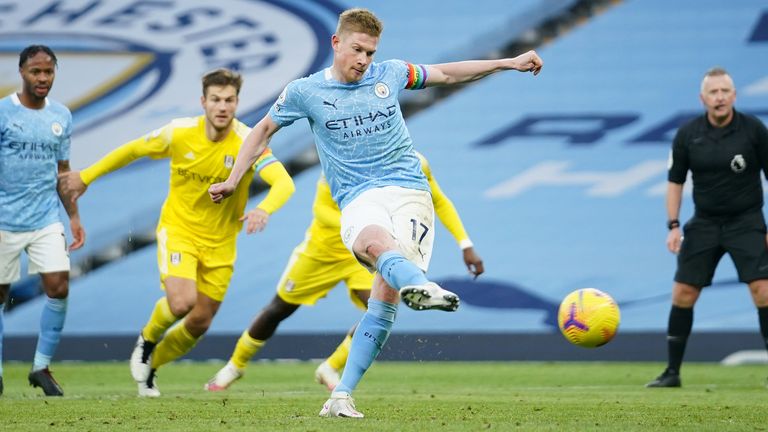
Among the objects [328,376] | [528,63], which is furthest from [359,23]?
[328,376]

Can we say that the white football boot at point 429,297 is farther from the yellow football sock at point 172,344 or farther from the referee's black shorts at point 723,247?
the referee's black shorts at point 723,247

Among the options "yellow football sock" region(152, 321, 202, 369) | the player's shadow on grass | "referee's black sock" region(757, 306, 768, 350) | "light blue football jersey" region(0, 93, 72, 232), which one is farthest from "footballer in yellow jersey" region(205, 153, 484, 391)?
the player's shadow on grass

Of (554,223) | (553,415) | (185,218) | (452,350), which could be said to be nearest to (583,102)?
(554,223)

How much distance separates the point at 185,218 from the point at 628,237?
8371 millimetres

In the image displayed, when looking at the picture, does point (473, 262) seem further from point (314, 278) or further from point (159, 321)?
point (159, 321)

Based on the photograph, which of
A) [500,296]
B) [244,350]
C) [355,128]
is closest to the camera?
[355,128]

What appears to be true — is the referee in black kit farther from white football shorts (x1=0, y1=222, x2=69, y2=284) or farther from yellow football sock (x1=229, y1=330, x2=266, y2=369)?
white football shorts (x1=0, y1=222, x2=69, y2=284)

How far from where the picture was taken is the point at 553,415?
6.46 metres

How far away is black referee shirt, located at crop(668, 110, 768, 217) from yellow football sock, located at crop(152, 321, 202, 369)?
4131mm

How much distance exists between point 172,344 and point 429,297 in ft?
13.0

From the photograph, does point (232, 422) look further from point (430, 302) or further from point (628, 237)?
point (628, 237)

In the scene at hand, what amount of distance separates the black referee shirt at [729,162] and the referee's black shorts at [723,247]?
85mm

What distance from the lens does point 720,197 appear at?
9508mm

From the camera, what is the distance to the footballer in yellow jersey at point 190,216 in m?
8.65
